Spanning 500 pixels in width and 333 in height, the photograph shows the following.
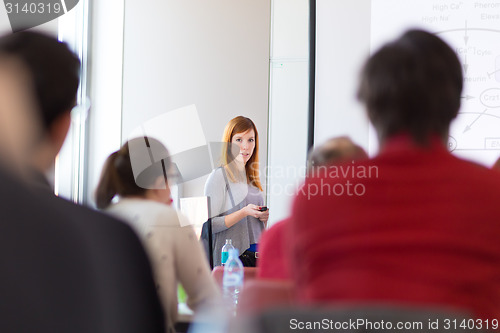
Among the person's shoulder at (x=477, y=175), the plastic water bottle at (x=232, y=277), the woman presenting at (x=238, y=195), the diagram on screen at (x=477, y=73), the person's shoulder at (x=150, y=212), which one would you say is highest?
the diagram on screen at (x=477, y=73)

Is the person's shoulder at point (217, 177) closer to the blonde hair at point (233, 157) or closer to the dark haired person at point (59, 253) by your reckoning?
the blonde hair at point (233, 157)

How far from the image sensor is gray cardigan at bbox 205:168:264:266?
341cm

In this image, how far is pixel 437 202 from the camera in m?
1.01

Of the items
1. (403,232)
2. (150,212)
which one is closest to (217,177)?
(150,212)

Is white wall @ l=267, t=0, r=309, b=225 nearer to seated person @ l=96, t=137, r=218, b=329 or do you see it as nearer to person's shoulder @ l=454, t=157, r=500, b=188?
seated person @ l=96, t=137, r=218, b=329

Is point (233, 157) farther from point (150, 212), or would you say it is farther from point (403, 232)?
point (403, 232)

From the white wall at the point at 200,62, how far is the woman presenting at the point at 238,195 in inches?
43.5

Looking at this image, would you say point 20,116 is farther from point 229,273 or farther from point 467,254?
point 229,273

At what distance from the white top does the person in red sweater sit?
2.27ft

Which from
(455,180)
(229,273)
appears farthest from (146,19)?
(455,180)

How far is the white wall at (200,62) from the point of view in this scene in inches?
183

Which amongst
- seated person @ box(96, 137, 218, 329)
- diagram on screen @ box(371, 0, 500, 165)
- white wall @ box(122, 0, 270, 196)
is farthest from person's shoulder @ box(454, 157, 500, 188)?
white wall @ box(122, 0, 270, 196)

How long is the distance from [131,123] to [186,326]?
306cm

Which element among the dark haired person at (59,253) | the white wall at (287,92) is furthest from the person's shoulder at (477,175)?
the white wall at (287,92)
